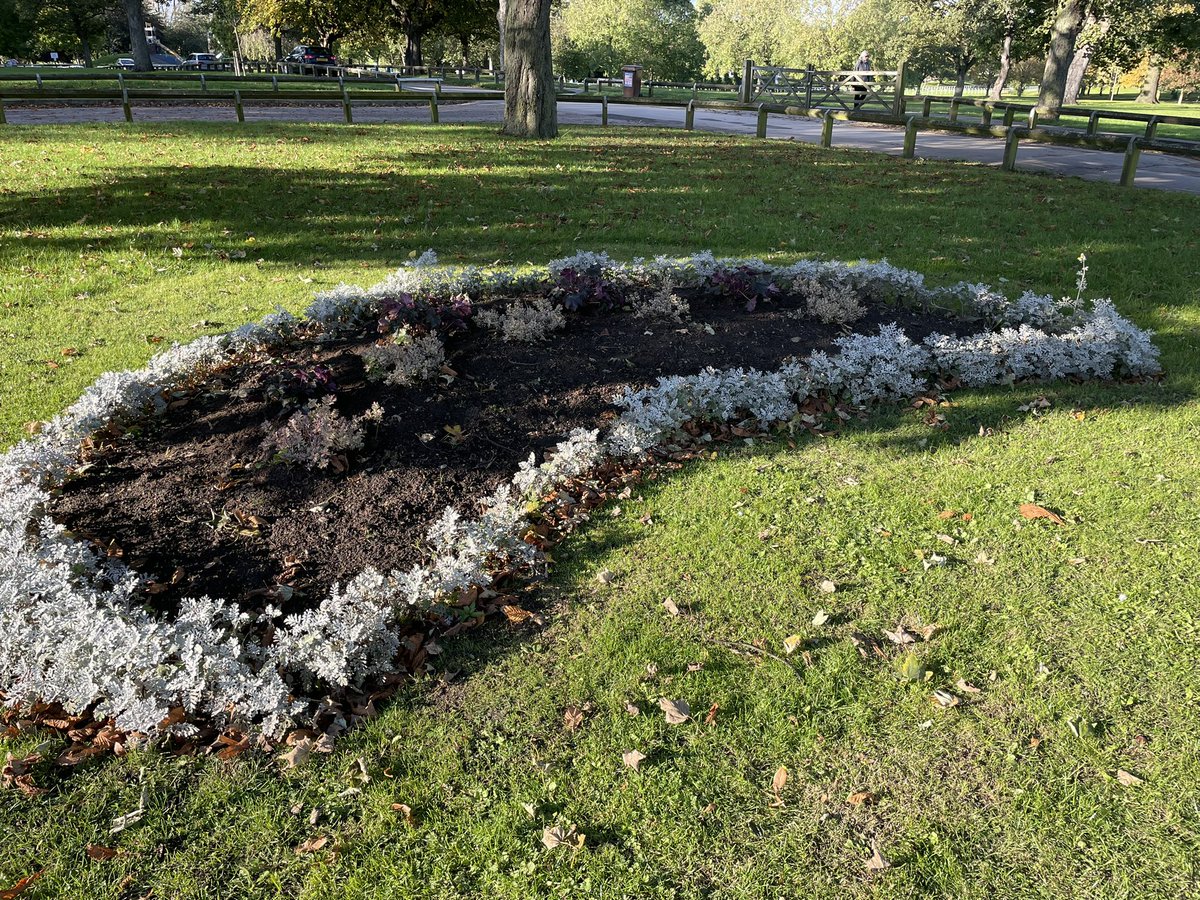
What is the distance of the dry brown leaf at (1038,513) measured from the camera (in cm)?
438

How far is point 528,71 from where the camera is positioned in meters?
15.3

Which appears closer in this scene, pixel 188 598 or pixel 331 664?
pixel 331 664

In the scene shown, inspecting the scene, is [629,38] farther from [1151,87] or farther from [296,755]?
[296,755]

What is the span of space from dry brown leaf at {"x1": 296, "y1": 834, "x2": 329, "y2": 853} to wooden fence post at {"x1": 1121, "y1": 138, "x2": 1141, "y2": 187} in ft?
50.8

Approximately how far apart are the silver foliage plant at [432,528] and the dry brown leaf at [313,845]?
48cm

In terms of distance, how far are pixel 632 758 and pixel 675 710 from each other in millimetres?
302

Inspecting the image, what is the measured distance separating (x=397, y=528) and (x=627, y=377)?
7.32ft

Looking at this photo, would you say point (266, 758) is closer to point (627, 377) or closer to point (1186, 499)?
point (627, 377)

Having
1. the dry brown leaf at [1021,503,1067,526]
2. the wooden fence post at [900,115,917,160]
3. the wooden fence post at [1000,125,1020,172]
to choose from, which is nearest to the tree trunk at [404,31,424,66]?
the wooden fence post at [900,115,917,160]

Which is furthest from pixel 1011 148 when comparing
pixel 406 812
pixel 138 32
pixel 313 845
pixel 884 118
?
pixel 138 32

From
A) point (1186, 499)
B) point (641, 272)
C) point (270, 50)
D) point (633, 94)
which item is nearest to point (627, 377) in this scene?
point (641, 272)

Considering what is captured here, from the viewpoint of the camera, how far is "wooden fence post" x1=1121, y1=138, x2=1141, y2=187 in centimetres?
1315

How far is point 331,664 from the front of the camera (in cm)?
312

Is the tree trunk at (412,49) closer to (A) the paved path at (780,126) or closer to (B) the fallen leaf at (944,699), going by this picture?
(A) the paved path at (780,126)
